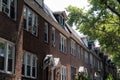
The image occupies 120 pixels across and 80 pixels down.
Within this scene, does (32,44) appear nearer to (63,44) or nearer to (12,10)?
(12,10)

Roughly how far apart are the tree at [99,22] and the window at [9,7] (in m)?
5.29

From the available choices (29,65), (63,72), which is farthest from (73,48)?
(29,65)

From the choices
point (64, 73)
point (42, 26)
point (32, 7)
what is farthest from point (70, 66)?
point (32, 7)

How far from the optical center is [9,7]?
66.7 feet

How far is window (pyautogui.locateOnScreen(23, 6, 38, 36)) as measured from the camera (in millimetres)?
23595

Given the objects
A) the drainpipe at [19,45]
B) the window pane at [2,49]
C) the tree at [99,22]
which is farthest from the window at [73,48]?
the window pane at [2,49]

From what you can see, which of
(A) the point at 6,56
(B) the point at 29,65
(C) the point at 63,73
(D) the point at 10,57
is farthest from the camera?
(C) the point at 63,73

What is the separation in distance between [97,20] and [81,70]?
15.5m

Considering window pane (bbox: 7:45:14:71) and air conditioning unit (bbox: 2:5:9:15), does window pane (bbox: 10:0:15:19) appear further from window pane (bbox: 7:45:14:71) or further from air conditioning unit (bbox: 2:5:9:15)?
window pane (bbox: 7:45:14:71)

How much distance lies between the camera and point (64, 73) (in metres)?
33.8

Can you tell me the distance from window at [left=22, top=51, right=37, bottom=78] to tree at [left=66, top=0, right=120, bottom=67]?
378 cm

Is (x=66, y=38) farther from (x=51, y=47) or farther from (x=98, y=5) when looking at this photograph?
(x=98, y=5)

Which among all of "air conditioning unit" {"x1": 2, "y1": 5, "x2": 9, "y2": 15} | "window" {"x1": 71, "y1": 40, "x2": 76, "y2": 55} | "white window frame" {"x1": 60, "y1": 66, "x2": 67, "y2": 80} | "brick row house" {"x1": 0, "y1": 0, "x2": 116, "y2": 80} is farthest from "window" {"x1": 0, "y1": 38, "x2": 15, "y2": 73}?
"window" {"x1": 71, "y1": 40, "x2": 76, "y2": 55}

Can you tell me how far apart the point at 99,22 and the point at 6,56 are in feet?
27.9
